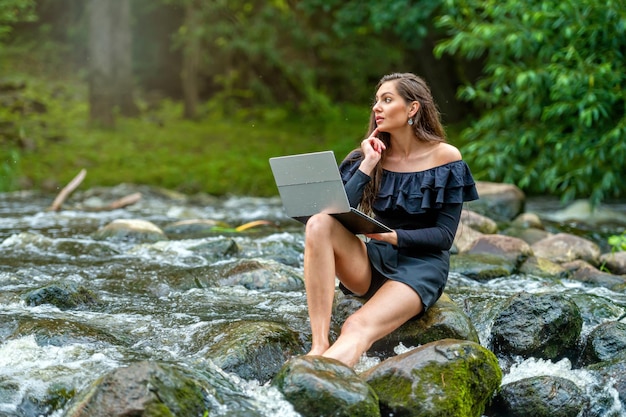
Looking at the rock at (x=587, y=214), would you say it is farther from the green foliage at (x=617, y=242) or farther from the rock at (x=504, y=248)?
the rock at (x=504, y=248)

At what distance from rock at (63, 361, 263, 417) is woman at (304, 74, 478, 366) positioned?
618 millimetres

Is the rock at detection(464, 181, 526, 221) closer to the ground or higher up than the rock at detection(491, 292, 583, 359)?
closer to the ground

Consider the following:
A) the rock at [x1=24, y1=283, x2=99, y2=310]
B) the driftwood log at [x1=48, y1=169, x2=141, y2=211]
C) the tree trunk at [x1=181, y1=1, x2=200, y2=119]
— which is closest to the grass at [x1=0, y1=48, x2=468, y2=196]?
the tree trunk at [x1=181, y1=1, x2=200, y2=119]

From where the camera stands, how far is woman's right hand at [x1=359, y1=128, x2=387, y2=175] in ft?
13.6

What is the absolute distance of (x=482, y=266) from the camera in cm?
616

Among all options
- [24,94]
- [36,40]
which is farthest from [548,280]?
[36,40]

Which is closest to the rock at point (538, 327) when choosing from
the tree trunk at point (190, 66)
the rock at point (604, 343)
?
the rock at point (604, 343)

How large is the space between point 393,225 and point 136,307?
1792 millimetres

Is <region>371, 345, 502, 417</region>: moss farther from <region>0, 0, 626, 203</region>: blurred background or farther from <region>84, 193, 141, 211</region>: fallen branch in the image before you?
<region>84, 193, 141, 211</region>: fallen branch

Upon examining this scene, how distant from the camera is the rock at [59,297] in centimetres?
480

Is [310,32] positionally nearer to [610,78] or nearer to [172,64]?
[172,64]

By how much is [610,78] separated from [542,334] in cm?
527

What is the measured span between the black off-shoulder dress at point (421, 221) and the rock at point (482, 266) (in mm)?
1904

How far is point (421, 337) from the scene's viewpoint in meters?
4.15
